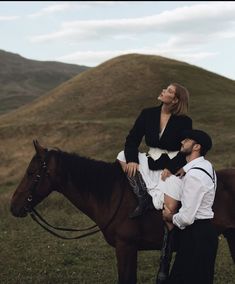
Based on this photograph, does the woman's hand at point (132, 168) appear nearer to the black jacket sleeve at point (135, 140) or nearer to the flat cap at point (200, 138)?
the black jacket sleeve at point (135, 140)

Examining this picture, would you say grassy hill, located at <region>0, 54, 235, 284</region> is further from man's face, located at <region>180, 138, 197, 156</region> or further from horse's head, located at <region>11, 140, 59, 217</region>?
man's face, located at <region>180, 138, 197, 156</region>

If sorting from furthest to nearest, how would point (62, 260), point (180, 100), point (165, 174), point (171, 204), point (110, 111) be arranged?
point (110, 111) → point (62, 260) → point (180, 100) → point (165, 174) → point (171, 204)

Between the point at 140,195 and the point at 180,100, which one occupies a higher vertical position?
the point at 180,100

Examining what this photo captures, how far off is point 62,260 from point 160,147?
21.4 feet

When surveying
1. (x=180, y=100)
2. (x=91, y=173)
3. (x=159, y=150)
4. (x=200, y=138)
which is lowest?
(x=91, y=173)

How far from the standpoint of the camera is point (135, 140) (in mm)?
7863

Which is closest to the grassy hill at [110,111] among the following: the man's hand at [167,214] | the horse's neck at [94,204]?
the horse's neck at [94,204]

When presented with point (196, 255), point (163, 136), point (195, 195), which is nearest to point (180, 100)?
point (163, 136)

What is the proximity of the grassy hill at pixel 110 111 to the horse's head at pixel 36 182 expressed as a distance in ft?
58.1

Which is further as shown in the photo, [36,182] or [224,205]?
[36,182]

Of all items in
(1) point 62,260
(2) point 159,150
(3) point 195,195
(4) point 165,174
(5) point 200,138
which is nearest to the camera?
(3) point 195,195

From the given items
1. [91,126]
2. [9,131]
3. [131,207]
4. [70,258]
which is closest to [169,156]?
Answer: [131,207]

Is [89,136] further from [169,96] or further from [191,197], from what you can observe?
[191,197]

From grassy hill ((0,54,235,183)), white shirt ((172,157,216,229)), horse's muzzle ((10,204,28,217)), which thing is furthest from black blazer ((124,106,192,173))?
grassy hill ((0,54,235,183))
